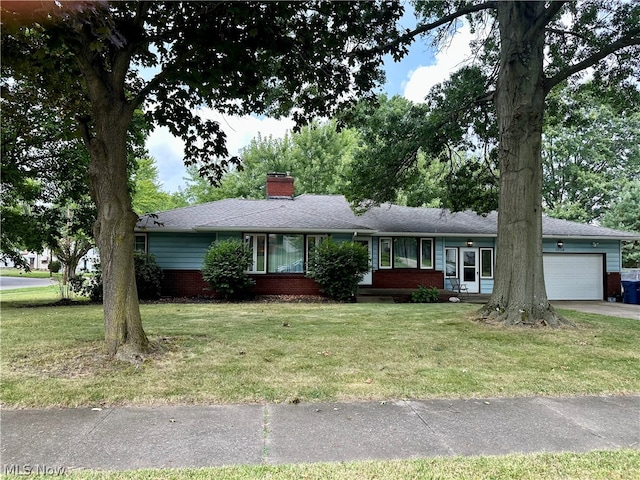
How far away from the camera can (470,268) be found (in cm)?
1745

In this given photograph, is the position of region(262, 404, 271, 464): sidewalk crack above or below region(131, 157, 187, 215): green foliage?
below

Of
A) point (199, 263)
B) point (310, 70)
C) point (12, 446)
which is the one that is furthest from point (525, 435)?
point (199, 263)

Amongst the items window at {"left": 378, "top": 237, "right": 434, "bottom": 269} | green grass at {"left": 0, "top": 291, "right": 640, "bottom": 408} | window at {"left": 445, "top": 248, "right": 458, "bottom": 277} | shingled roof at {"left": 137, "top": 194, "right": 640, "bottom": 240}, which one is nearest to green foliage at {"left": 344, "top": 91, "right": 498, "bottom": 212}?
shingled roof at {"left": 137, "top": 194, "right": 640, "bottom": 240}

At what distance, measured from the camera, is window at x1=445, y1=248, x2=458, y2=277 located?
17328 mm

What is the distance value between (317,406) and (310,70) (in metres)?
5.87

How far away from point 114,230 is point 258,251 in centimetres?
939

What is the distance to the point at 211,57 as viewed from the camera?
21.5ft

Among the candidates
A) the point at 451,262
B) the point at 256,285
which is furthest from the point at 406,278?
the point at 256,285

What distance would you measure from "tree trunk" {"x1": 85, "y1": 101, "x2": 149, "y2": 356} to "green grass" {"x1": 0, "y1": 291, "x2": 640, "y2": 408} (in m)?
0.42

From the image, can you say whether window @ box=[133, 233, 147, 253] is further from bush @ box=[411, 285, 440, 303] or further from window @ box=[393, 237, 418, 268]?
bush @ box=[411, 285, 440, 303]

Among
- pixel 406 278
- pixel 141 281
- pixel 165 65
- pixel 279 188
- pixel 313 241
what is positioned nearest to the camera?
pixel 165 65

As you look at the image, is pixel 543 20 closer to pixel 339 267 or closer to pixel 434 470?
pixel 339 267

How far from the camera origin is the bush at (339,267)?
45.5ft

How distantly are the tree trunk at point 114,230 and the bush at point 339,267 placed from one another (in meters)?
8.56
